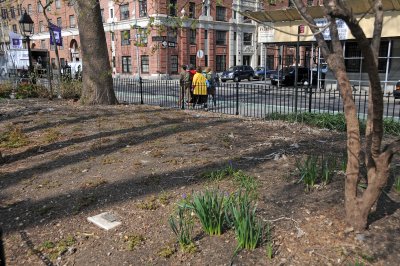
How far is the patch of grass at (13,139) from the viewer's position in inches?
283

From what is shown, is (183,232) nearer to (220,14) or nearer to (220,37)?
(220,37)

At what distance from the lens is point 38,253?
11.3 ft

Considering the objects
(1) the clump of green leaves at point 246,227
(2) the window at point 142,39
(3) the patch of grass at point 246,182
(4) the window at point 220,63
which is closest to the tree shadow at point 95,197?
(3) the patch of grass at point 246,182

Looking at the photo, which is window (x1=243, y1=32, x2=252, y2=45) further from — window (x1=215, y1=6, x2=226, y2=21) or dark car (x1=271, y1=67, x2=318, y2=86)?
dark car (x1=271, y1=67, x2=318, y2=86)

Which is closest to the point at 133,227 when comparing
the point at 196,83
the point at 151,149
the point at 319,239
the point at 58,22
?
the point at 319,239

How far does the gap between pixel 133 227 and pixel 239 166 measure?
1.95 metres

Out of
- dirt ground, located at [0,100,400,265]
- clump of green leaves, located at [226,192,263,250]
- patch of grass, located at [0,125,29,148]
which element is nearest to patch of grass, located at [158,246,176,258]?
dirt ground, located at [0,100,400,265]

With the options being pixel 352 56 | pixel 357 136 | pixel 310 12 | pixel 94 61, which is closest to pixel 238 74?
pixel 352 56

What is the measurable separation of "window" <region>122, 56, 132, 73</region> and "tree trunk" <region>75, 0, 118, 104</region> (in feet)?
127

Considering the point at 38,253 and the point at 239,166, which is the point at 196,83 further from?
the point at 38,253

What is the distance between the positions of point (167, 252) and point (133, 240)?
0.42 meters

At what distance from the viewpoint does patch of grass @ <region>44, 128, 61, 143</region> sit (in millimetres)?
7383

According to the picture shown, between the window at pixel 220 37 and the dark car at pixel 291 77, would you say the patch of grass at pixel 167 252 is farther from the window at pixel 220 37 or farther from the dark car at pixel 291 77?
the window at pixel 220 37

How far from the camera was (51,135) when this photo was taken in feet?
25.1
